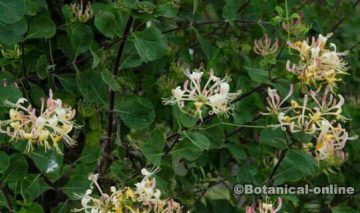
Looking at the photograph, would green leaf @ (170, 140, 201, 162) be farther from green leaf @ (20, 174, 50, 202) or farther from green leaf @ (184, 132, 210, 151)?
green leaf @ (20, 174, 50, 202)

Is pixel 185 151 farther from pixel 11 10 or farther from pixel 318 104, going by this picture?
pixel 11 10

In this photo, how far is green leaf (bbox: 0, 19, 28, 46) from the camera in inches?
53.7

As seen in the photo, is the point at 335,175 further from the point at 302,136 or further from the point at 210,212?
the point at 302,136

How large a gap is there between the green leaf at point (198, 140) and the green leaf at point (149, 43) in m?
0.17

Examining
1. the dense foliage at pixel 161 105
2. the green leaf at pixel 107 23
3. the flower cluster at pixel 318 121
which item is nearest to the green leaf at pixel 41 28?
the dense foliage at pixel 161 105

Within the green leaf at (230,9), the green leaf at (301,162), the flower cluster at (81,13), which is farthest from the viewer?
the green leaf at (230,9)

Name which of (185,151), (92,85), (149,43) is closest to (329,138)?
(185,151)

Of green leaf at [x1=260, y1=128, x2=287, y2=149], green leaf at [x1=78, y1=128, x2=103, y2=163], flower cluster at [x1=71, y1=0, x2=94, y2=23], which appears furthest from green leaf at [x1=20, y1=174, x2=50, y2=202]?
green leaf at [x1=260, y1=128, x2=287, y2=149]

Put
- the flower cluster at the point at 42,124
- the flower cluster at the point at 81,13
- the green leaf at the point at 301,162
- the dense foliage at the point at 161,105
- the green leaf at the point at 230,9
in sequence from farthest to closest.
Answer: the green leaf at the point at 230,9 < the flower cluster at the point at 81,13 < the green leaf at the point at 301,162 < the dense foliage at the point at 161,105 < the flower cluster at the point at 42,124

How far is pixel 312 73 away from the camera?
128cm

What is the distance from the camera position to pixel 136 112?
1.49 meters

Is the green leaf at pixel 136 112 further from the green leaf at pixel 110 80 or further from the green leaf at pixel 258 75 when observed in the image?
the green leaf at pixel 258 75

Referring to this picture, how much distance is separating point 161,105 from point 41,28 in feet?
1.16

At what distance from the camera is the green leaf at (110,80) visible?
139 cm
